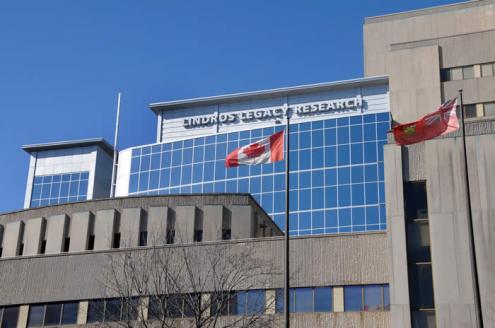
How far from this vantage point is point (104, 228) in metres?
46.0

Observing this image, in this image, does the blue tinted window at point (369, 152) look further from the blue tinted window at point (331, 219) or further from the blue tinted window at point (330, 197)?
the blue tinted window at point (331, 219)

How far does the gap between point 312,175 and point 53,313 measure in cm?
3922

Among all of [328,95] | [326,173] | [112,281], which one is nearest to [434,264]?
[112,281]

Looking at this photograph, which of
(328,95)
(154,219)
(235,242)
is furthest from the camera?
(328,95)

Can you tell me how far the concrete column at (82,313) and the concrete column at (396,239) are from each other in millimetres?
16667

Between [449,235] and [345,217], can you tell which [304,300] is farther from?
[345,217]

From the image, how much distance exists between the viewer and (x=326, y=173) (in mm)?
77938

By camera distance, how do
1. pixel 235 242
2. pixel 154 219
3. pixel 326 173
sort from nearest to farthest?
pixel 235 242, pixel 154 219, pixel 326 173

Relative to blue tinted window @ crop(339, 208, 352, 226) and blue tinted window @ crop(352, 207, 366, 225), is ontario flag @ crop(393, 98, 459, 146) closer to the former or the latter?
blue tinted window @ crop(352, 207, 366, 225)

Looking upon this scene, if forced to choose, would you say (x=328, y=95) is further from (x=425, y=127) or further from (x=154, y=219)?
(x=425, y=127)

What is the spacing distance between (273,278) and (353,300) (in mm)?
4165

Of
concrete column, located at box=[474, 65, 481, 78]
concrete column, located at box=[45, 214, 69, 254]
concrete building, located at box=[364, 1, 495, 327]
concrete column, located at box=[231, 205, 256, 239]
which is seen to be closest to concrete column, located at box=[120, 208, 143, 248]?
concrete column, located at box=[45, 214, 69, 254]

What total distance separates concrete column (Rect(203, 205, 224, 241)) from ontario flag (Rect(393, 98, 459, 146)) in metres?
14.8

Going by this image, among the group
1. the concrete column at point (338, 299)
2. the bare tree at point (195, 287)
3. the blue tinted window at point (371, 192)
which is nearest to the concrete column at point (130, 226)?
the bare tree at point (195, 287)
